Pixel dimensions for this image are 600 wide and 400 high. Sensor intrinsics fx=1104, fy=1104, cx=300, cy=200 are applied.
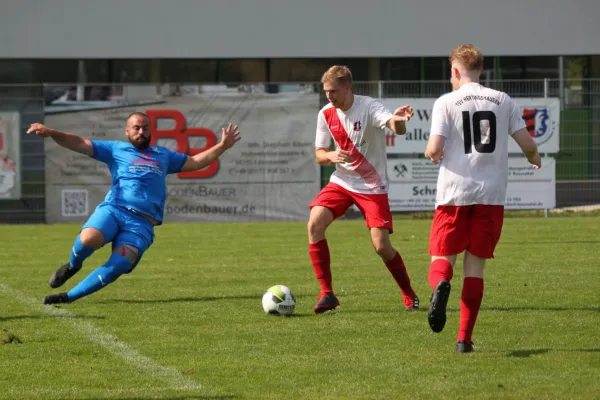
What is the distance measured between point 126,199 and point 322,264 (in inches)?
78.3

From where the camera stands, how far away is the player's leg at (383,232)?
885 cm

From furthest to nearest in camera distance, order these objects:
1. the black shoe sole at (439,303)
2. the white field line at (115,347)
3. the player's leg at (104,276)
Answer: the player's leg at (104,276)
the black shoe sole at (439,303)
the white field line at (115,347)

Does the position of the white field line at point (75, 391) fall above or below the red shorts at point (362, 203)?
below

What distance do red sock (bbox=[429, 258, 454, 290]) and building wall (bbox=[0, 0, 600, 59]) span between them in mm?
20227

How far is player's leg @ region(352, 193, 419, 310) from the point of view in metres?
8.85

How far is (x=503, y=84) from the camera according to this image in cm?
2242

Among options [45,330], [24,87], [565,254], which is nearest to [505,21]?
[24,87]

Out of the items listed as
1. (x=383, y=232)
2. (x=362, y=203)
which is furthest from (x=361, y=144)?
(x=383, y=232)

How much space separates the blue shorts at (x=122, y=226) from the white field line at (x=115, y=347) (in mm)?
786

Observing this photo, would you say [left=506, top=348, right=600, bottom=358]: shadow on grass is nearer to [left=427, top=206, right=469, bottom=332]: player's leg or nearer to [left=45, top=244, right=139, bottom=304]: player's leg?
[left=427, top=206, right=469, bottom=332]: player's leg

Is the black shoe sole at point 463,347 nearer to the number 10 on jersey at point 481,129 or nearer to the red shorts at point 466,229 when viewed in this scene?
the red shorts at point 466,229

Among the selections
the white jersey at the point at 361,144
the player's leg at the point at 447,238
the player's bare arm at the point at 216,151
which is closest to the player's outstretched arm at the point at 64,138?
the player's bare arm at the point at 216,151

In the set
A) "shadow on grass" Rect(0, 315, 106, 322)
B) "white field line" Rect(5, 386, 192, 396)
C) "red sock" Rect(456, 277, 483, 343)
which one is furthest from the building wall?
"white field line" Rect(5, 386, 192, 396)

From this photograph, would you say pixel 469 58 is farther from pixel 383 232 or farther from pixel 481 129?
pixel 383 232
